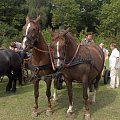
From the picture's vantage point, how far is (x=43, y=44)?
619 centimetres

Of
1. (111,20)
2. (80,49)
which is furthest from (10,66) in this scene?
(111,20)

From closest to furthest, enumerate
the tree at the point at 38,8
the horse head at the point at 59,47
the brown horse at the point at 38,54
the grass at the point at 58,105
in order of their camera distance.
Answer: the horse head at the point at 59,47 → the brown horse at the point at 38,54 → the grass at the point at 58,105 → the tree at the point at 38,8

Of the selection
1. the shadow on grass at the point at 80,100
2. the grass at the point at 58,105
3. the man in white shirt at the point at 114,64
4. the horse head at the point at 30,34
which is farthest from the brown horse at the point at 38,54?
the man in white shirt at the point at 114,64

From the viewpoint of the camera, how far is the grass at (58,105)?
6441 mm

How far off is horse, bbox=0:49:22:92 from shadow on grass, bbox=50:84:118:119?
1.70m

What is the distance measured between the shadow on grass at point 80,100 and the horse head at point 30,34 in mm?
2122

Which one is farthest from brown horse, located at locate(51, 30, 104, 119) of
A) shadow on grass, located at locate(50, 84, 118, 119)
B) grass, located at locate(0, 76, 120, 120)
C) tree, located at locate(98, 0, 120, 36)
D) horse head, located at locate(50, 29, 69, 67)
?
tree, located at locate(98, 0, 120, 36)

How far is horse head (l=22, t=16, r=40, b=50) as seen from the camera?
213 inches

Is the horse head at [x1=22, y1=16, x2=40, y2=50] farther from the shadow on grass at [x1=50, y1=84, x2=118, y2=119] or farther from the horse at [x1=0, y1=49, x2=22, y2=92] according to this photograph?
the horse at [x1=0, y1=49, x2=22, y2=92]

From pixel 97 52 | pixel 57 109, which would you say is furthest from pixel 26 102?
pixel 97 52

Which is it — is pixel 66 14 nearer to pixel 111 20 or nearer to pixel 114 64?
pixel 111 20

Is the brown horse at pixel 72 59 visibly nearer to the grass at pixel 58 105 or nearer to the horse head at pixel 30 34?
the horse head at pixel 30 34

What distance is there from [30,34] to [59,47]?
0.66 metres

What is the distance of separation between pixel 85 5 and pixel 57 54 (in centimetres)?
4822
